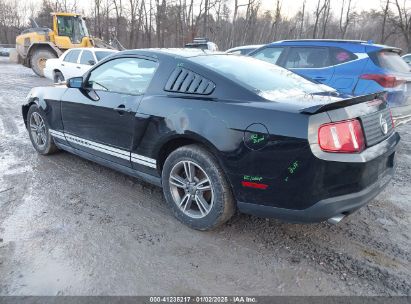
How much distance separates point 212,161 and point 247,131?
43 centimetres

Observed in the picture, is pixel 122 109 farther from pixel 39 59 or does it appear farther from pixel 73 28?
pixel 73 28

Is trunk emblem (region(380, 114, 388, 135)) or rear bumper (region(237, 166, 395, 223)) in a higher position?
trunk emblem (region(380, 114, 388, 135))

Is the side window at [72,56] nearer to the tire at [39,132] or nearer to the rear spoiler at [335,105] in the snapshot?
the tire at [39,132]

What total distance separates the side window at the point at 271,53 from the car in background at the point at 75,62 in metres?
6.03

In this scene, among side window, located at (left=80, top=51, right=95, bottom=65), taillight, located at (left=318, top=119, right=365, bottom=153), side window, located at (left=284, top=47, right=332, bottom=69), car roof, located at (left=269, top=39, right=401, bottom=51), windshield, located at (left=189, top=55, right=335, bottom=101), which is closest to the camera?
taillight, located at (left=318, top=119, right=365, bottom=153)

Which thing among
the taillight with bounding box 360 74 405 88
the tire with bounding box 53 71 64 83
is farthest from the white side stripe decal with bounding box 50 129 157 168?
the tire with bounding box 53 71 64 83

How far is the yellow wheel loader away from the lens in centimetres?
1698

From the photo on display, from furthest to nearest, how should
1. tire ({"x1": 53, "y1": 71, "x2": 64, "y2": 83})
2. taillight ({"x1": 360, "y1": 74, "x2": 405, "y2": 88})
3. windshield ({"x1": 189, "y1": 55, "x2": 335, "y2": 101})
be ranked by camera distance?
1. tire ({"x1": 53, "y1": 71, "x2": 64, "y2": 83})
2. taillight ({"x1": 360, "y1": 74, "x2": 405, "y2": 88})
3. windshield ({"x1": 189, "y1": 55, "x2": 335, "y2": 101})

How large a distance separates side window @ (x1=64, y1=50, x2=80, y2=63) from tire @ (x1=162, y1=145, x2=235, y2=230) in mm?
10154

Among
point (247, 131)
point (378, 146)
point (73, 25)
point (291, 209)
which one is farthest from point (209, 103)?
point (73, 25)

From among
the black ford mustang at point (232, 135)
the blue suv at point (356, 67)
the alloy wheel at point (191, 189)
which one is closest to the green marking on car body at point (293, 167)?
the black ford mustang at point (232, 135)

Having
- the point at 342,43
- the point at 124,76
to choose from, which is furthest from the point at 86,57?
the point at 124,76

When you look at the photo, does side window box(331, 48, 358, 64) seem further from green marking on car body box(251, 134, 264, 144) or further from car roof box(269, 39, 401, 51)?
green marking on car body box(251, 134, 264, 144)

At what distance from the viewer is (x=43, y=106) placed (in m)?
4.59
